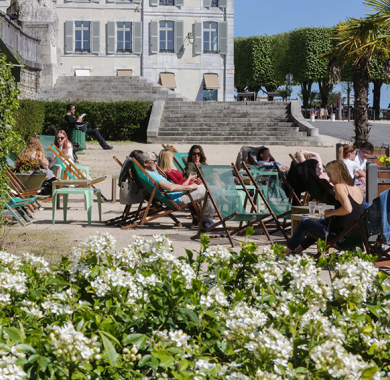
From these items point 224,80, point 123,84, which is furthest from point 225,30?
point 123,84

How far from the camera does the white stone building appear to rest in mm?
33094

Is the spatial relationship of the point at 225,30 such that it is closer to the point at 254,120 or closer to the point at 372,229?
the point at 254,120

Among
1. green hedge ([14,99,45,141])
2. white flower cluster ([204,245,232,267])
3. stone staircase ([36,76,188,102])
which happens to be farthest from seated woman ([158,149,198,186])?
stone staircase ([36,76,188,102])

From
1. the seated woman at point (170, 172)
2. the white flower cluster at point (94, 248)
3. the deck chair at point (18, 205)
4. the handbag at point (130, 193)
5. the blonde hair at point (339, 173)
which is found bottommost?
the deck chair at point (18, 205)

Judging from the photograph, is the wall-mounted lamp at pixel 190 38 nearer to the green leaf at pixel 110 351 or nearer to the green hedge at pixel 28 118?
the green hedge at pixel 28 118

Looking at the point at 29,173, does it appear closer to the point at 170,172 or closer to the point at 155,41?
the point at 170,172

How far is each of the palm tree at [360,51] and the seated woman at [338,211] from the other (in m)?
7.46

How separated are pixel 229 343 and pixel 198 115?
63.8ft

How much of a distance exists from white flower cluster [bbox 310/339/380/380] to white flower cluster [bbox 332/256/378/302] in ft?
1.81

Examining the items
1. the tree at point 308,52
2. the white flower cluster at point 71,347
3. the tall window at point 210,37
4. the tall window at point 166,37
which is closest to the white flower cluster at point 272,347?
the white flower cluster at point 71,347

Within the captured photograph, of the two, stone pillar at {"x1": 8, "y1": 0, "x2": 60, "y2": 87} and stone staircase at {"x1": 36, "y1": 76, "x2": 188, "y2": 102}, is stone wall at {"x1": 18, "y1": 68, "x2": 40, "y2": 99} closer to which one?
stone staircase at {"x1": 36, "y1": 76, "x2": 188, "y2": 102}

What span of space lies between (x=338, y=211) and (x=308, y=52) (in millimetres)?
46089

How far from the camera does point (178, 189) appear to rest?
264 inches

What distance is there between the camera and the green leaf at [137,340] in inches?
69.1
